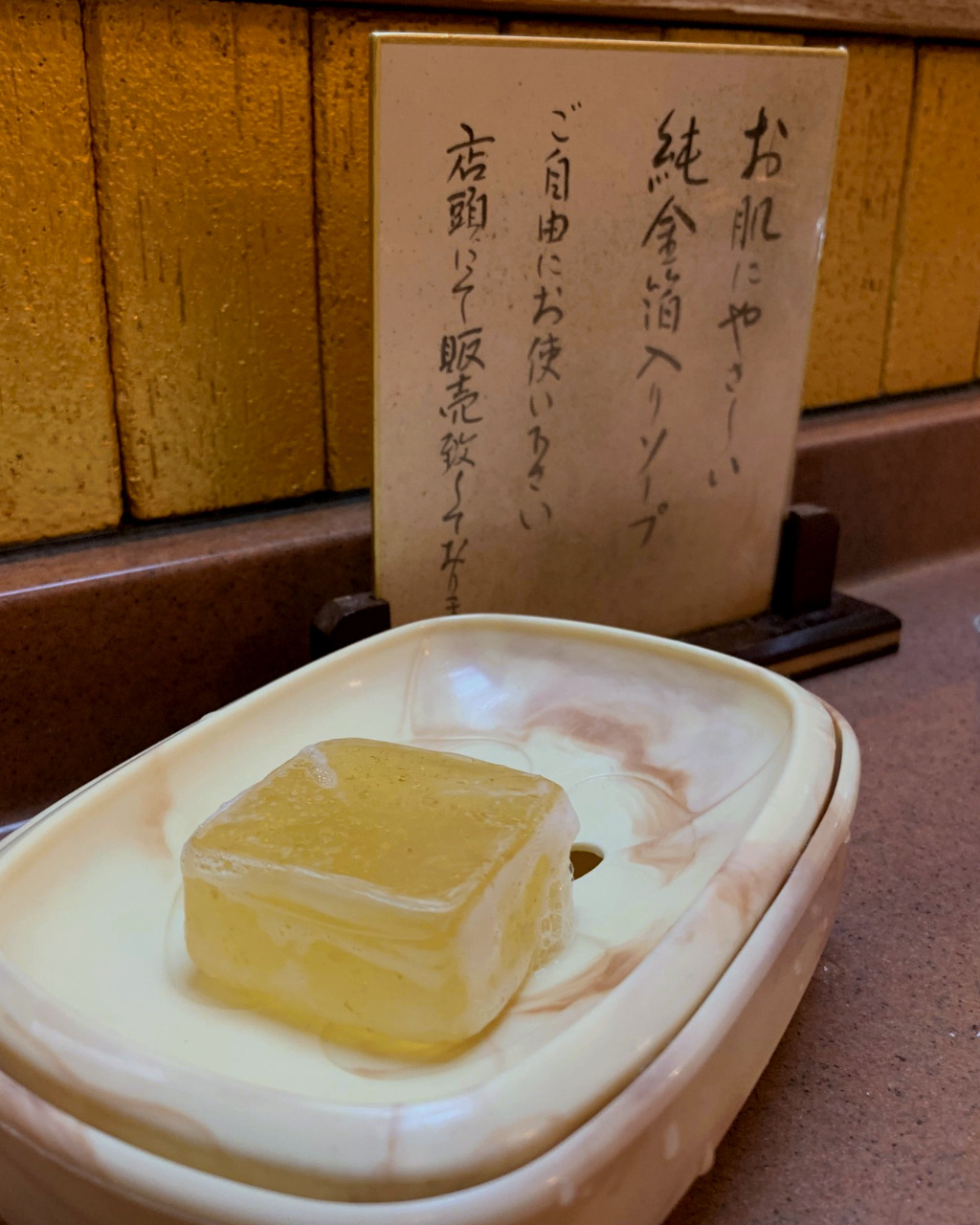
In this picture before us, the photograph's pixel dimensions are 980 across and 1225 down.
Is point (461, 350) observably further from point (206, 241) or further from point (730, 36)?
point (730, 36)

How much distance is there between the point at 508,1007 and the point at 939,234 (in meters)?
1.02

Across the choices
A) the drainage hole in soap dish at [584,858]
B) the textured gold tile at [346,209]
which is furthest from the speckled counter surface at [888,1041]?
the textured gold tile at [346,209]

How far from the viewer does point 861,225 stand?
3.49ft

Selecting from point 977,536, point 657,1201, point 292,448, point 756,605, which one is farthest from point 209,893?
point 977,536

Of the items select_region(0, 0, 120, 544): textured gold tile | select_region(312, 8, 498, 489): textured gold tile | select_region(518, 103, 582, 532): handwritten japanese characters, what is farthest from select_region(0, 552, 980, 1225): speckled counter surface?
select_region(0, 0, 120, 544): textured gold tile

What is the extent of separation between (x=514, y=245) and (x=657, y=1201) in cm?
54

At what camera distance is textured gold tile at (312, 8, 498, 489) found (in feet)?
2.39

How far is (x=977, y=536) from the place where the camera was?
123cm

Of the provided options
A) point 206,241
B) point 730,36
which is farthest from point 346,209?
point 730,36

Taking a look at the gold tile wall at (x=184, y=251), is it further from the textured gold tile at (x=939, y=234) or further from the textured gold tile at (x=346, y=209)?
the textured gold tile at (x=939, y=234)

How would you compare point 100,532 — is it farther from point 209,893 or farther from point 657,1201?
point 657,1201

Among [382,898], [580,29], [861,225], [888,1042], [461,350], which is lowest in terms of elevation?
[888,1042]

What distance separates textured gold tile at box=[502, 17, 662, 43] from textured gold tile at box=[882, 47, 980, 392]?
35 centimetres

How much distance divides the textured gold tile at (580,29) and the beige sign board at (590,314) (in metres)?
0.13
